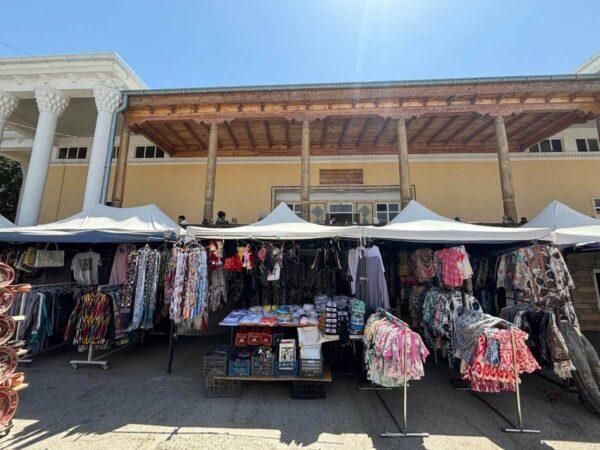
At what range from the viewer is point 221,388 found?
418 cm

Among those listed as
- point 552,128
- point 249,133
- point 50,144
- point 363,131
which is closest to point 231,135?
point 249,133

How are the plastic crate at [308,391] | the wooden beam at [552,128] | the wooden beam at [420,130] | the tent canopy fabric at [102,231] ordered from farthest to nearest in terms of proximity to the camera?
the wooden beam at [420,130]
the wooden beam at [552,128]
the tent canopy fabric at [102,231]
the plastic crate at [308,391]

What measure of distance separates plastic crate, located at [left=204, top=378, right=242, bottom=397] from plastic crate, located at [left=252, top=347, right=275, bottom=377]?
321mm

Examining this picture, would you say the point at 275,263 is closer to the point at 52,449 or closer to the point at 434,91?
the point at 52,449

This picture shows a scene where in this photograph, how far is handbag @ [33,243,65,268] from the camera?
671 cm

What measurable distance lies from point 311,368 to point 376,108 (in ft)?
24.8

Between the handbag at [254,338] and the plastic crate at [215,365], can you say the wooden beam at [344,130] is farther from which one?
the plastic crate at [215,365]

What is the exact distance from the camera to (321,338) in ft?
14.3

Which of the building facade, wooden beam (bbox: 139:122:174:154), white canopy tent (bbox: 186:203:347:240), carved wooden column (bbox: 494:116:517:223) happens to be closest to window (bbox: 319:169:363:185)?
the building facade

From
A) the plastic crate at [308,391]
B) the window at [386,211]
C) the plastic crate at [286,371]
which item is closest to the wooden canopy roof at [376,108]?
the window at [386,211]

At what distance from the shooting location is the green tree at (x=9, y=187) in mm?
17219

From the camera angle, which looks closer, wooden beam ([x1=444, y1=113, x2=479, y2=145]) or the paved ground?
the paved ground

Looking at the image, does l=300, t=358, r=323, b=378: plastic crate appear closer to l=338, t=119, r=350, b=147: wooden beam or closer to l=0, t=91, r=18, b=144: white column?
l=338, t=119, r=350, b=147: wooden beam

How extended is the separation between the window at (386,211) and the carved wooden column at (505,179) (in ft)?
12.3
